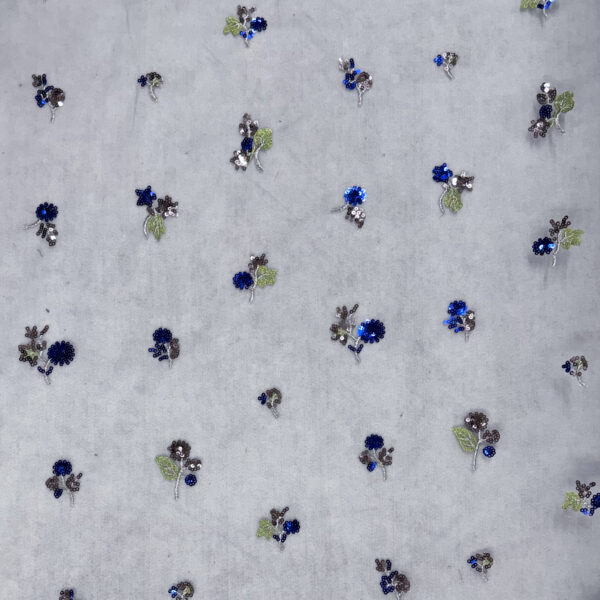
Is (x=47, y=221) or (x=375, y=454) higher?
(x=47, y=221)

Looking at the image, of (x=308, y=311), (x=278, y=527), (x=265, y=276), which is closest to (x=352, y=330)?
(x=308, y=311)

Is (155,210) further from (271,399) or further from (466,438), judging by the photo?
(466,438)

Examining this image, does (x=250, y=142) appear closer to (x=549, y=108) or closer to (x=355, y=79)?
(x=355, y=79)

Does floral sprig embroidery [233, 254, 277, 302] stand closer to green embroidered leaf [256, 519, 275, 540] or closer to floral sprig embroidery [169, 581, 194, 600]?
green embroidered leaf [256, 519, 275, 540]

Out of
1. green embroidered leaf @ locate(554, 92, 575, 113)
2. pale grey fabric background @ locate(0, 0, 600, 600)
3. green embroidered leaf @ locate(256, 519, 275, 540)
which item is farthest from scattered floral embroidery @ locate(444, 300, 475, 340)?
green embroidered leaf @ locate(256, 519, 275, 540)

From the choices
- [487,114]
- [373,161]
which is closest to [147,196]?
[373,161]

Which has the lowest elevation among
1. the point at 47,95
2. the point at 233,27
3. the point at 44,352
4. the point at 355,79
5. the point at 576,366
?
the point at 576,366

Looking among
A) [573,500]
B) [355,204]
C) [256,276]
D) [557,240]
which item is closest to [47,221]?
[256,276]
